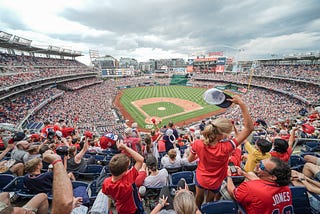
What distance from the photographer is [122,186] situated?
2.19m

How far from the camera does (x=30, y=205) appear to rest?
7.55 ft

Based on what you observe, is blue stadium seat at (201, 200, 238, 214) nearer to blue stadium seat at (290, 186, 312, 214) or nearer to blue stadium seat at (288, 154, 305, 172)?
blue stadium seat at (290, 186, 312, 214)

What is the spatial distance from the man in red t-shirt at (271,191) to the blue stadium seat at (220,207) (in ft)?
1.55

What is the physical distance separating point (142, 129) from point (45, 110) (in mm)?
18072

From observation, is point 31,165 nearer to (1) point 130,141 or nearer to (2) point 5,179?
(2) point 5,179

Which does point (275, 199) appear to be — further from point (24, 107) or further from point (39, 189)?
point (24, 107)

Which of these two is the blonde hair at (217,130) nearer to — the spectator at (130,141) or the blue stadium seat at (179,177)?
the blue stadium seat at (179,177)

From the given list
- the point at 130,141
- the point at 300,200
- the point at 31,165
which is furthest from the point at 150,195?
the point at 300,200

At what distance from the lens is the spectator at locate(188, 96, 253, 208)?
2332mm

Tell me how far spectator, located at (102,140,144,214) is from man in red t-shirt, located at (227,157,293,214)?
5.88 feet

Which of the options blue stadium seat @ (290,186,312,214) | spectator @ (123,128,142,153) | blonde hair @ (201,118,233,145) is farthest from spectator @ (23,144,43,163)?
blue stadium seat @ (290,186,312,214)

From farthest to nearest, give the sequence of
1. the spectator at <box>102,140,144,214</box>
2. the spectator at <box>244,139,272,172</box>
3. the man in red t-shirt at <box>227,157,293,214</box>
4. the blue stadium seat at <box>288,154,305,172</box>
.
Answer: the blue stadium seat at <box>288,154,305,172</box> < the spectator at <box>244,139,272,172</box> < the spectator at <box>102,140,144,214</box> < the man in red t-shirt at <box>227,157,293,214</box>

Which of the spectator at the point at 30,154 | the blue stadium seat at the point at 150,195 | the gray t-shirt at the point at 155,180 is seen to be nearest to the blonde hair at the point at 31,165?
the spectator at the point at 30,154

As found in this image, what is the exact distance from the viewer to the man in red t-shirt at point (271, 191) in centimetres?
183
